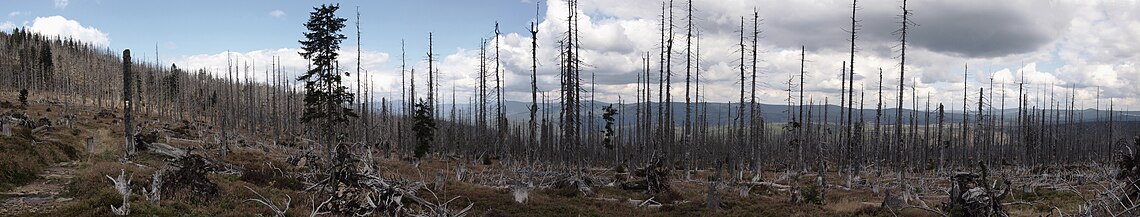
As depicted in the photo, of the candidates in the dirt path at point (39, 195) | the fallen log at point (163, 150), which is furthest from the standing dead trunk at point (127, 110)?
the dirt path at point (39, 195)

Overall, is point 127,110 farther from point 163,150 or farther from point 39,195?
point 39,195

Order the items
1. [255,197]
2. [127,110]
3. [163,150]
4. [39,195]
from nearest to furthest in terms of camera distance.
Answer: [39,195] → [255,197] → [127,110] → [163,150]

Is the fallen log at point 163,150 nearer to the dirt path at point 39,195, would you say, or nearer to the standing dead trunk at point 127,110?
the standing dead trunk at point 127,110

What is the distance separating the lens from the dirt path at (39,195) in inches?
506

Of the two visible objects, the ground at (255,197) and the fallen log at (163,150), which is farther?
the fallen log at (163,150)

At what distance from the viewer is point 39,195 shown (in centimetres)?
1515

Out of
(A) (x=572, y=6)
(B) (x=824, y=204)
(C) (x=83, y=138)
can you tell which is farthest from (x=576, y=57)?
(C) (x=83, y=138)

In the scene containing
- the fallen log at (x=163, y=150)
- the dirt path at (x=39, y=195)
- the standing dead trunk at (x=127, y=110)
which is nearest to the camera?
the dirt path at (x=39, y=195)

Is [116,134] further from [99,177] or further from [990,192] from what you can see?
[990,192]

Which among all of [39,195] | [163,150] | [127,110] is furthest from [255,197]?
[163,150]

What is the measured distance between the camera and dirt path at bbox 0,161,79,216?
1285cm

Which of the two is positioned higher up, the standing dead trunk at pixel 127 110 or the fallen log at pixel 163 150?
the standing dead trunk at pixel 127 110

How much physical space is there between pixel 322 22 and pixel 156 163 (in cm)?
1149

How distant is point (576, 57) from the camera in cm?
2788
